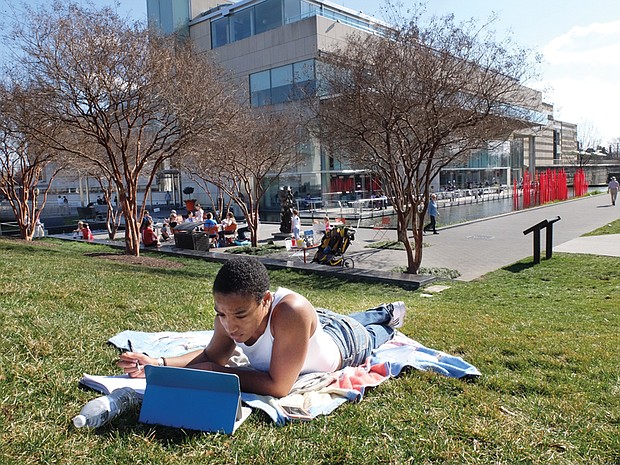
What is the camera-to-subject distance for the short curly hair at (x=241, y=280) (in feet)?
9.10

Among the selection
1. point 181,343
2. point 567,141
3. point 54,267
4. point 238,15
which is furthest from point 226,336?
point 567,141

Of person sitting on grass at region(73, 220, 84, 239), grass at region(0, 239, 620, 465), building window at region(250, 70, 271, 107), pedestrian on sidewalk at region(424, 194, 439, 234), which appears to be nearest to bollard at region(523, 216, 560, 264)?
grass at region(0, 239, 620, 465)

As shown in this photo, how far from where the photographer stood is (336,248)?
12969 millimetres

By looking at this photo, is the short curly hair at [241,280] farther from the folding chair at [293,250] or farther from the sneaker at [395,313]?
the folding chair at [293,250]

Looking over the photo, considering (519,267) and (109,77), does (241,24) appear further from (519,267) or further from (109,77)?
(519,267)

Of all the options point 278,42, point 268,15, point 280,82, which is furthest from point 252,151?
point 268,15

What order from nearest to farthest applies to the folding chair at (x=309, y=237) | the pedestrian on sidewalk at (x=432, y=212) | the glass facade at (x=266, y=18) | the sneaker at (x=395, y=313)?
the sneaker at (x=395, y=313) → the folding chair at (x=309, y=237) → the pedestrian on sidewalk at (x=432, y=212) → the glass facade at (x=266, y=18)

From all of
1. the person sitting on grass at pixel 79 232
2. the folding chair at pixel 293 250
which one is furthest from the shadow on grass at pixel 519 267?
the person sitting on grass at pixel 79 232

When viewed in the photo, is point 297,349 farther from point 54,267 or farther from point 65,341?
point 54,267

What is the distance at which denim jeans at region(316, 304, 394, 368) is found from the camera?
3535 millimetres

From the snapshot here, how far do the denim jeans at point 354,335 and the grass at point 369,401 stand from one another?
304 millimetres

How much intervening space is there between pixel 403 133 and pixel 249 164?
7884 millimetres

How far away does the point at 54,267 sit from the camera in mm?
8812

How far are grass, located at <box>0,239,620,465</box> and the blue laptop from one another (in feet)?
0.19
